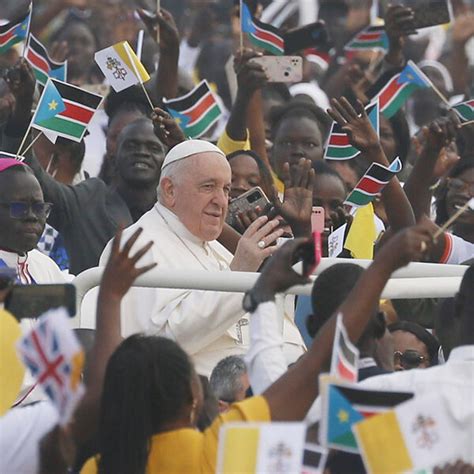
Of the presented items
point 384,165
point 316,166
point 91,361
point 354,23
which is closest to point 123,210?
point 316,166

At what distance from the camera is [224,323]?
24.7 ft

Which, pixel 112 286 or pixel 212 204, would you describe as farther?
pixel 212 204

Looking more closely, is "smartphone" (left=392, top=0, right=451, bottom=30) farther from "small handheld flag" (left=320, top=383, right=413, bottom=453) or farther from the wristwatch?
"small handheld flag" (left=320, top=383, right=413, bottom=453)

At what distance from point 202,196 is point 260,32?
376 centimetres

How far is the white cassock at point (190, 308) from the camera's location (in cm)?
757

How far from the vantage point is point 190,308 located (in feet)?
25.0

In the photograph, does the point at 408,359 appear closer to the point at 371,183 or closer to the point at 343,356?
the point at 371,183

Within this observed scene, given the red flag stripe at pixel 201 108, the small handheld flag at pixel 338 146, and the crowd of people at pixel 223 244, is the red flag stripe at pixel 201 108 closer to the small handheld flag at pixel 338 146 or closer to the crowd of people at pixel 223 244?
the crowd of people at pixel 223 244

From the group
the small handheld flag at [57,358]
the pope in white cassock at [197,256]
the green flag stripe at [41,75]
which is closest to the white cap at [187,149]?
the pope in white cassock at [197,256]

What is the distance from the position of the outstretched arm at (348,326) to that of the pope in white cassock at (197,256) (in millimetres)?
2074

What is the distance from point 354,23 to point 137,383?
36.6 feet

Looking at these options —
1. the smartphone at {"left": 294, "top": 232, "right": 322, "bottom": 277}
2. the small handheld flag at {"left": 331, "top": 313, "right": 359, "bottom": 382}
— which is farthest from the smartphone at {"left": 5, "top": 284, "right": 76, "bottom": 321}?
the small handheld flag at {"left": 331, "top": 313, "right": 359, "bottom": 382}

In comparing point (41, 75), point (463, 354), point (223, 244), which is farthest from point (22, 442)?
point (41, 75)

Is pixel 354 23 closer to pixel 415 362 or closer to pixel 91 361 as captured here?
pixel 415 362
